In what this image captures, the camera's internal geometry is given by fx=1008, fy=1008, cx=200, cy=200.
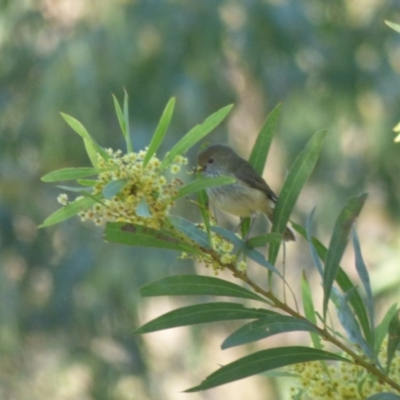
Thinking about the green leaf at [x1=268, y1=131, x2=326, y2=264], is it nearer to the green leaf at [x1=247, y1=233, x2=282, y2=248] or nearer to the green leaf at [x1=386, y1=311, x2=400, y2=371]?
the green leaf at [x1=247, y1=233, x2=282, y2=248]

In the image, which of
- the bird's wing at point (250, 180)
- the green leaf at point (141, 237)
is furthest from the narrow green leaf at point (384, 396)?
the bird's wing at point (250, 180)

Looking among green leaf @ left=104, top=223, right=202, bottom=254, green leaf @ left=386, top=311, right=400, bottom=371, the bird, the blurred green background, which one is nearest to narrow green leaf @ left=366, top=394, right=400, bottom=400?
green leaf @ left=386, top=311, right=400, bottom=371

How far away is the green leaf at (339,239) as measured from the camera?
1.41 m

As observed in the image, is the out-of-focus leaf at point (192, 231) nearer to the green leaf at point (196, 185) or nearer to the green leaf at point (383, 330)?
the green leaf at point (196, 185)

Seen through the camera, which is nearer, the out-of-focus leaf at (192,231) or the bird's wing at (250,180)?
the out-of-focus leaf at (192,231)

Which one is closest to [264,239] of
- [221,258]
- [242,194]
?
[221,258]

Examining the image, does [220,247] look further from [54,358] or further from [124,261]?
[54,358]

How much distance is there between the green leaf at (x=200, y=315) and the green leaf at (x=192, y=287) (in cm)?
2

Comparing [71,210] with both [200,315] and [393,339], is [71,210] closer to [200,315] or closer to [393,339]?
[200,315]

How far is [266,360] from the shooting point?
145 centimetres

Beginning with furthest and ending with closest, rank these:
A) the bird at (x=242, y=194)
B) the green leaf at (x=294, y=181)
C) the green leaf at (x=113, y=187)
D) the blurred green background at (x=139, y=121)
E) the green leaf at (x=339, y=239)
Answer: the blurred green background at (x=139, y=121) → the bird at (x=242, y=194) → the green leaf at (x=294, y=181) → the green leaf at (x=339, y=239) → the green leaf at (x=113, y=187)

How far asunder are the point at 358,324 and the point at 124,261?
718 centimetres

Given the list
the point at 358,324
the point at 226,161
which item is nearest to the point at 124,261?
the point at 226,161

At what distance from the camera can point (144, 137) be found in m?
8.02
